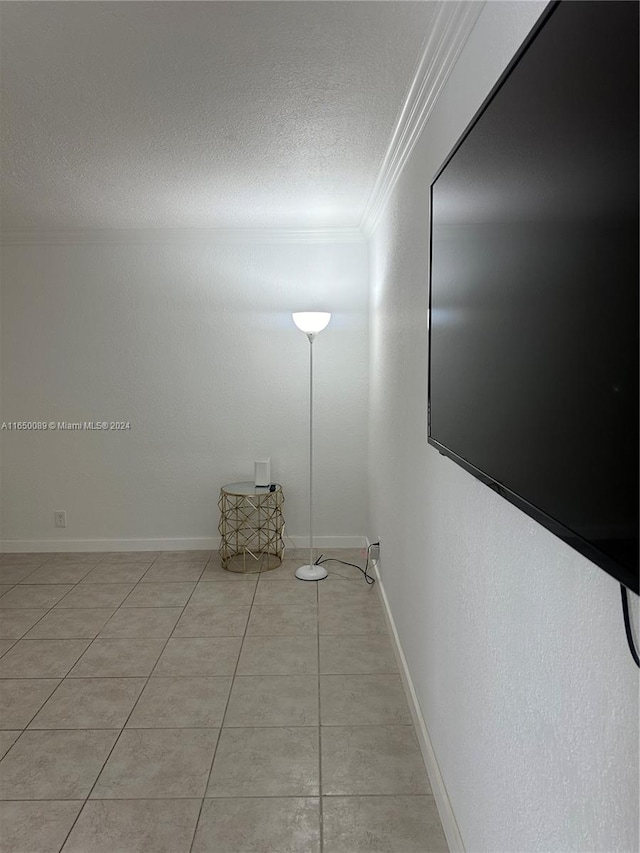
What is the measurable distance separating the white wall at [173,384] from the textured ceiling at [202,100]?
768mm

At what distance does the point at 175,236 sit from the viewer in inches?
179

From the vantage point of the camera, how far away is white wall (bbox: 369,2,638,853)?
2.82 feet

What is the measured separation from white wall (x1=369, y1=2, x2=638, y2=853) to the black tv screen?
0.15 m

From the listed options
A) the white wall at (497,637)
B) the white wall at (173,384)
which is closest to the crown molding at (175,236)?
the white wall at (173,384)

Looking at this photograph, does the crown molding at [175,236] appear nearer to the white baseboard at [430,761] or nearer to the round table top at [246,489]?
the round table top at [246,489]

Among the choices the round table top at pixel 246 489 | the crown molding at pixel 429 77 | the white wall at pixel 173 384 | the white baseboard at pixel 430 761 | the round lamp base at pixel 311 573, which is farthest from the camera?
the white wall at pixel 173 384

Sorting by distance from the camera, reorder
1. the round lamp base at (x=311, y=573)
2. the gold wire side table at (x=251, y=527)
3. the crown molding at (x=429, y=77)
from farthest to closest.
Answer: the gold wire side table at (x=251, y=527) → the round lamp base at (x=311, y=573) → the crown molding at (x=429, y=77)

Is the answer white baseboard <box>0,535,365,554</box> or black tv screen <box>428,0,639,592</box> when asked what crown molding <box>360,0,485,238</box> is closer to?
black tv screen <box>428,0,639,592</box>

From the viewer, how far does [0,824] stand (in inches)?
76.7

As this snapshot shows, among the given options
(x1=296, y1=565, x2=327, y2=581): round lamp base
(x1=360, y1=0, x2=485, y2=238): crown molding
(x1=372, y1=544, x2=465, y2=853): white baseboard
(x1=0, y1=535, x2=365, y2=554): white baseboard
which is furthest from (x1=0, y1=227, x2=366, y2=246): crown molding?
(x1=372, y1=544, x2=465, y2=853): white baseboard

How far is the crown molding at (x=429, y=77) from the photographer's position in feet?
5.43

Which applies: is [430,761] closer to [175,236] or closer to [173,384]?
[173,384]

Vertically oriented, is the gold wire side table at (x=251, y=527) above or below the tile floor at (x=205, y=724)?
above

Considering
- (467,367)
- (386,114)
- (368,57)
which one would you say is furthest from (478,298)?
(386,114)
